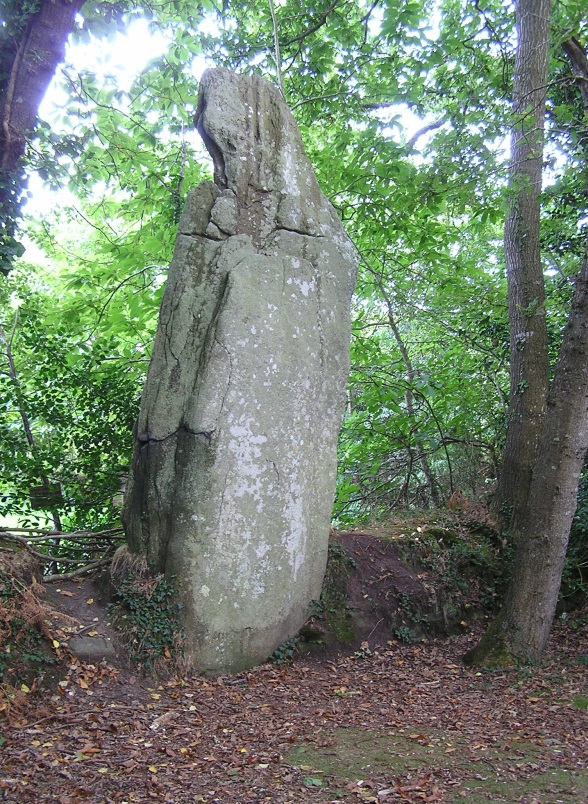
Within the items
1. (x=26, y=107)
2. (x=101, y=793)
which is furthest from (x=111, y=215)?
(x=101, y=793)

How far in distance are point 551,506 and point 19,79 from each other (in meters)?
5.41

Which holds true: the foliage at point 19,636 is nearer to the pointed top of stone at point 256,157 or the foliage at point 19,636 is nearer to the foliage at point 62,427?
the foliage at point 62,427

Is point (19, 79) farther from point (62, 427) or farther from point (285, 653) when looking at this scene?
point (285, 653)

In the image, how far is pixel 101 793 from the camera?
2943 mm

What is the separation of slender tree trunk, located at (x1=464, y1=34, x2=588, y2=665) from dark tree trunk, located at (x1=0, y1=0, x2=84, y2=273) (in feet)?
13.8

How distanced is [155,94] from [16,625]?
5997 mm

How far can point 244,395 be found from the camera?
4824mm

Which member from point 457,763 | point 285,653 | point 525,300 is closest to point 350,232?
point 525,300

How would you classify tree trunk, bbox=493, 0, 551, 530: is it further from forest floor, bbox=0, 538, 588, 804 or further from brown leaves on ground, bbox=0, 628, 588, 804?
brown leaves on ground, bbox=0, 628, 588, 804

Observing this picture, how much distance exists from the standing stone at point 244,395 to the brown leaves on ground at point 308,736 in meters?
0.60

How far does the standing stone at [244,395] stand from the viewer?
4.72 m

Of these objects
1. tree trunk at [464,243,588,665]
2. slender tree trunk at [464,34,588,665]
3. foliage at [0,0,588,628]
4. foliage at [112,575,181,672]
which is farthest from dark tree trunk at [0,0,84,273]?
tree trunk at [464,243,588,665]

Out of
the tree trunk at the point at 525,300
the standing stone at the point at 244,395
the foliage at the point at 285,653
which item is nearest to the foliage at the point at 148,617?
the standing stone at the point at 244,395

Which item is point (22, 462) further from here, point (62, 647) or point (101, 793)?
point (101, 793)
